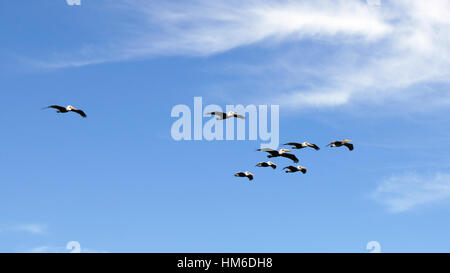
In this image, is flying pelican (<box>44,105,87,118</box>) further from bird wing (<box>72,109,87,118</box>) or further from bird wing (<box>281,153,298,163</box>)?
bird wing (<box>281,153,298,163</box>)

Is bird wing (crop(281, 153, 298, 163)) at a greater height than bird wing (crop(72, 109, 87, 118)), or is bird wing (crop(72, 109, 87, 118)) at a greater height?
bird wing (crop(72, 109, 87, 118))

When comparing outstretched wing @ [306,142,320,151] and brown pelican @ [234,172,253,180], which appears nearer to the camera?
outstretched wing @ [306,142,320,151]

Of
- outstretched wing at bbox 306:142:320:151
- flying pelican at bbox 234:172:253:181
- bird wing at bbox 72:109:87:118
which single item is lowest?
flying pelican at bbox 234:172:253:181

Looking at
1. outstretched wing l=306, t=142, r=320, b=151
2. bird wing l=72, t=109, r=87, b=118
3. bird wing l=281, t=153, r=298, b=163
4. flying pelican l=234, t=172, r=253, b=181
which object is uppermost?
bird wing l=72, t=109, r=87, b=118

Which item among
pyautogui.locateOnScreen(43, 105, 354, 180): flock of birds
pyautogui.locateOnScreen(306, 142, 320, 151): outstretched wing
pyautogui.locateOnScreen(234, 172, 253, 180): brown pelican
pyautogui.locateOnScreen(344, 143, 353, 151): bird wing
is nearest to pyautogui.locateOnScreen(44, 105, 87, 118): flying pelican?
pyautogui.locateOnScreen(43, 105, 354, 180): flock of birds

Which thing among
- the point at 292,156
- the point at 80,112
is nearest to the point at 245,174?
the point at 292,156

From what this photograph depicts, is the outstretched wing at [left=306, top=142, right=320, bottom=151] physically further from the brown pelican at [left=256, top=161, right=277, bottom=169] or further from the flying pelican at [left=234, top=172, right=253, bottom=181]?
the flying pelican at [left=234, top=172, right=253, bottom=181]

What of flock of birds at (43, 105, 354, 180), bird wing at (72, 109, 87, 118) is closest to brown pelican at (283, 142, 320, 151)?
flock of birds at (43, 105, 354, 180)

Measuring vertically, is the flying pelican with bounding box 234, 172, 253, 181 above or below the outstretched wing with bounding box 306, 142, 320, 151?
below
